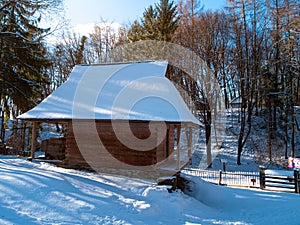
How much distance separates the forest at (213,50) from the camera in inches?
642

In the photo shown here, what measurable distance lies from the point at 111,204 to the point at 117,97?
509cm

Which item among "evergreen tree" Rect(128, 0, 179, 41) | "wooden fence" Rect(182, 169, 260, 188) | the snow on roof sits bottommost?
"wooden fence" Rect(182, 169, 260, 188)

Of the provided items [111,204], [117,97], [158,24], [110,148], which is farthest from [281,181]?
[158,24]

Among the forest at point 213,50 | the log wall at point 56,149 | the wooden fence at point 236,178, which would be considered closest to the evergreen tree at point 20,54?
the forest at point 213,50

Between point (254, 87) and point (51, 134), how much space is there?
21568 millimetres

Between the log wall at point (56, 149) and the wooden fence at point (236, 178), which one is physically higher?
the log wall at point (56, 149)

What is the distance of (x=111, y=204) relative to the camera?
6117 millimetres

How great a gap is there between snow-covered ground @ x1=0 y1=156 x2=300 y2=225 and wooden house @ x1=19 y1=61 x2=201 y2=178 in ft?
2.72

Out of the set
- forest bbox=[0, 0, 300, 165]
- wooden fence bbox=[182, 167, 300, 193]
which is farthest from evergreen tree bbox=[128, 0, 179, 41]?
wooden fence bbox=[182, 167, 300, 193]

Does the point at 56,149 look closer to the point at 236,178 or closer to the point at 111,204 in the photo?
the point at 111,204

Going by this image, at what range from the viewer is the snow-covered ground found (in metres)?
5.28

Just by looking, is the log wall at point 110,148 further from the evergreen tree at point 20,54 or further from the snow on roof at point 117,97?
the evergreen tree at point 20,54

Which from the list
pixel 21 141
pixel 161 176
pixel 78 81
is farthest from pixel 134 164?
pixel 21 141

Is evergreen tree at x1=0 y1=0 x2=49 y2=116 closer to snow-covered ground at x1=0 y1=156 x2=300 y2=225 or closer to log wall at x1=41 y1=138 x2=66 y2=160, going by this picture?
log wall at x1=41 y1=138 x2=66 y2=160
